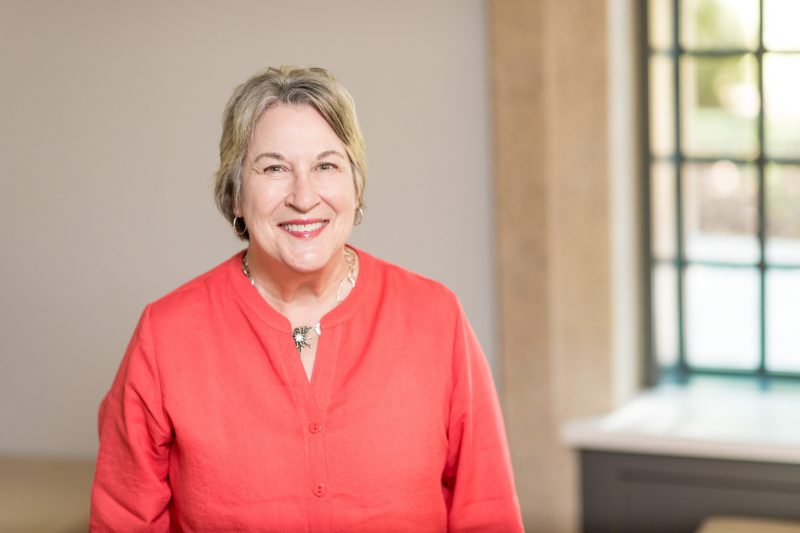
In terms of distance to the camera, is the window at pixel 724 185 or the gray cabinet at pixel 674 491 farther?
the window at pixel 724 185

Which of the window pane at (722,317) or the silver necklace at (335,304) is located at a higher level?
the silver necklace at (335,304)

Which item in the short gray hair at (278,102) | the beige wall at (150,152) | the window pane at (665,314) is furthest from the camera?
the window pane at (665,314)

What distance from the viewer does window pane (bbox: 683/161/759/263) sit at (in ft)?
10.4

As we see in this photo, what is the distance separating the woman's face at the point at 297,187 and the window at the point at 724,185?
1.77 m

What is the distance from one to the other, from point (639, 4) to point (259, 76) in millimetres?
1813

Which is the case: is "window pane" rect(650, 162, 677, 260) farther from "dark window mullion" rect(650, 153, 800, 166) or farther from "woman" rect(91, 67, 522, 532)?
"woman" rect(91, 67, 522, 532)

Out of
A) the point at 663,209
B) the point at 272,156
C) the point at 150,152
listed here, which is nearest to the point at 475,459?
the point at 272,156

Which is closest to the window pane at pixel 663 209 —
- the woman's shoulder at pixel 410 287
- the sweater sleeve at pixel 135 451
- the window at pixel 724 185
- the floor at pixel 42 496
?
the window at pixel 724 185

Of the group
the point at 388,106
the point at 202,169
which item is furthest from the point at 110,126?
the point at 388,106

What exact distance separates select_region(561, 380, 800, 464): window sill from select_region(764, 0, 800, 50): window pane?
3.22 ft

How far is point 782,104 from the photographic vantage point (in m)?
3.11

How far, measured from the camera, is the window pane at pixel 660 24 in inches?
124

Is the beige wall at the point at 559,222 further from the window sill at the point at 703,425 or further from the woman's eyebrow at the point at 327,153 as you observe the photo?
the woman's eyebrow at the point at 327,153

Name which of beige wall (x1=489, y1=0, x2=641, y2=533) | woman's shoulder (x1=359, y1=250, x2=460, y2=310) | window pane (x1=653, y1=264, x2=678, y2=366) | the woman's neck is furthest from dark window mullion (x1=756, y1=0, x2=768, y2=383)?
the woman's neck
